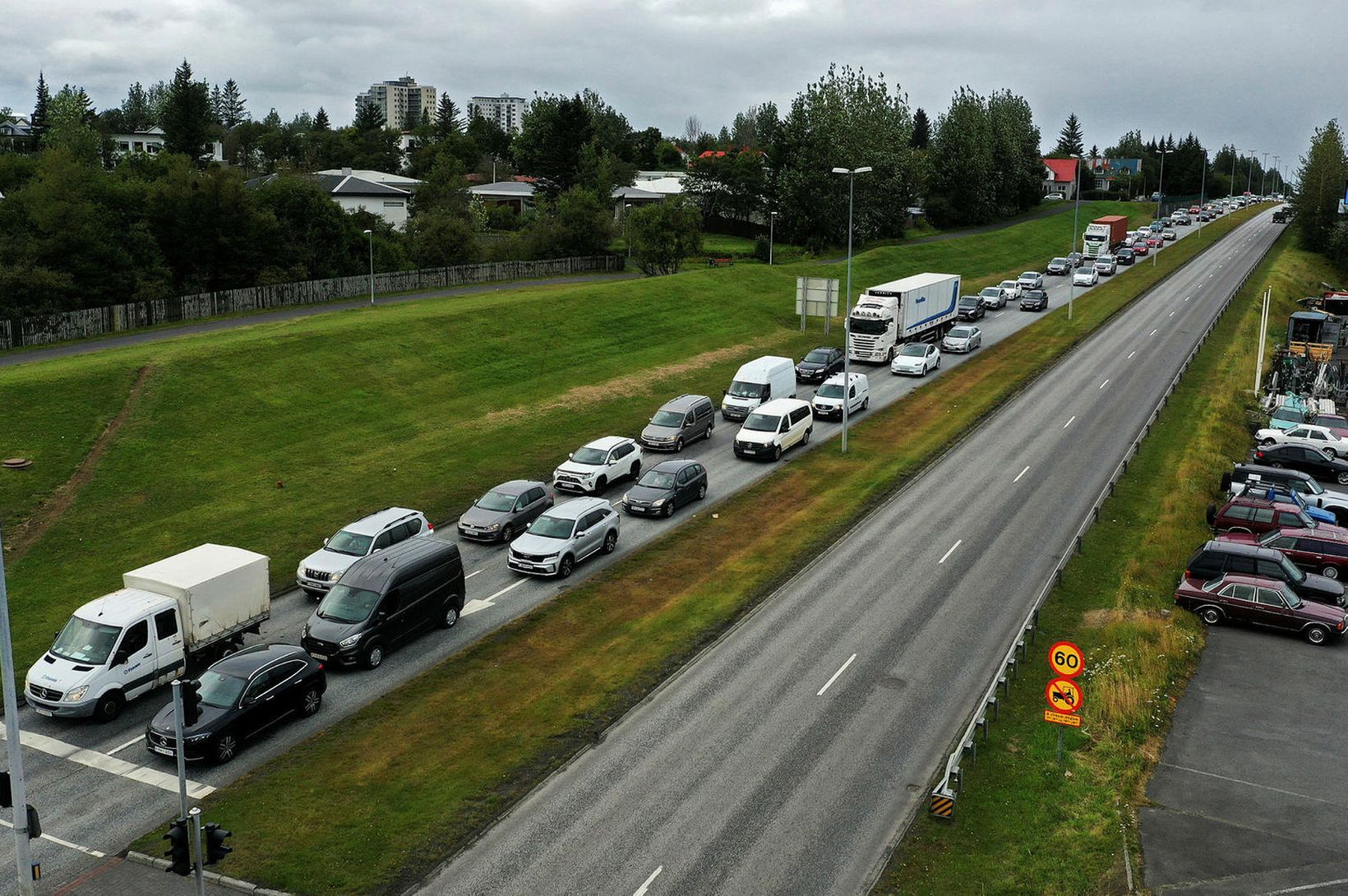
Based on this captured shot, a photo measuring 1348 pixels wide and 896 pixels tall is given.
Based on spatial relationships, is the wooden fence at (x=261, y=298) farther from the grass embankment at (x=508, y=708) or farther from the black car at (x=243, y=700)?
the black car at (x=243, y=700)

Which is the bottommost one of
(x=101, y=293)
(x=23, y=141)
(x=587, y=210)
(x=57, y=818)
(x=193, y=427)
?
(x=57, y=818)

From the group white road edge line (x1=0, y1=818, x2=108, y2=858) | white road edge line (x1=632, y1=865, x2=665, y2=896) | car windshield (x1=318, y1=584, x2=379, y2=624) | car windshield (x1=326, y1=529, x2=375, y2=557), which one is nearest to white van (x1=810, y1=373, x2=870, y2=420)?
car windshield (x1=326, y1=529, x2=375, y2=557)

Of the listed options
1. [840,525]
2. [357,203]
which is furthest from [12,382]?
[357,203]

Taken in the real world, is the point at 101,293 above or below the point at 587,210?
below

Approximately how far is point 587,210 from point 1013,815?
7696cm

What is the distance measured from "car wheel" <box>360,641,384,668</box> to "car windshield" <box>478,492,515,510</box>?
8.40 m

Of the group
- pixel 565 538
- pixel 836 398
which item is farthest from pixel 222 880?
pixel 836 398

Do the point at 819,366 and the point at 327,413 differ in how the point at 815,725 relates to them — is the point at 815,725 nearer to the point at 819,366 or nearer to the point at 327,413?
the point at 327,413

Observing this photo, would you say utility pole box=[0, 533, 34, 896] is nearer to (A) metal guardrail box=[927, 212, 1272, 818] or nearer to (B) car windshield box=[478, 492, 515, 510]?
(A) metal guardrail box=[927, 212, 1272, 818]

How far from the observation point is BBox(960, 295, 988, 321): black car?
235ft

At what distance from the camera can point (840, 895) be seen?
16.1m

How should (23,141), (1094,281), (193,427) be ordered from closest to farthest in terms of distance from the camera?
(193,427) < (1094,281) < (23,141)

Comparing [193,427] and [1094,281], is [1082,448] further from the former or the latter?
[1094,281]

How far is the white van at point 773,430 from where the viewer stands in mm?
40094
